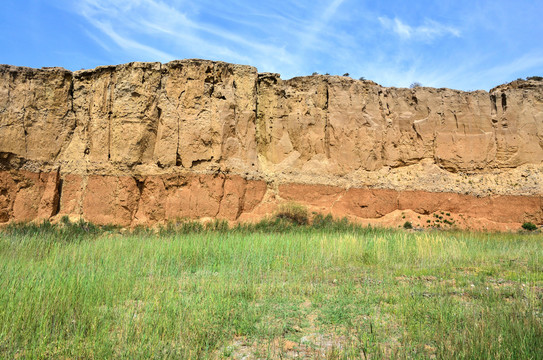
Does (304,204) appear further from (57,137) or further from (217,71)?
(57,137)

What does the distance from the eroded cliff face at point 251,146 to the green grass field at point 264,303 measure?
7177mm

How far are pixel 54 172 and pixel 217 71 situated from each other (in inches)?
335

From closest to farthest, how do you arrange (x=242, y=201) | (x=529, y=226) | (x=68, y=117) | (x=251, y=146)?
(x=242, y=201) < (x=529, y=226) < (x=68, y=117) < (x=251, y=146)

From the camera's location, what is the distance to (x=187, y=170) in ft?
57.7

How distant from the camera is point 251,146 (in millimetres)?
19234

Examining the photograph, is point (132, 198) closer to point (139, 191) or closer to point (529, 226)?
point (139, 191)

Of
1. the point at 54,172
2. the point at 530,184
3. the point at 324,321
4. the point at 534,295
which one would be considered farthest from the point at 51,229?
the point at 530,184

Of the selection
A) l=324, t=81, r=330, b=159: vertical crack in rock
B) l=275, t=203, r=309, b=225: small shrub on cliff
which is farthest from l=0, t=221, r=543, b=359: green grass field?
l=324, t=81, r=330, b=159: vertical crack in rock

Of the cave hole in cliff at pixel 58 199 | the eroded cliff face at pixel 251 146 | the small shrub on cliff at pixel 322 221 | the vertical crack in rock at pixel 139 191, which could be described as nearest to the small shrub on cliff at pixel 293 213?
the small shrub on cliff at pixel 322 221

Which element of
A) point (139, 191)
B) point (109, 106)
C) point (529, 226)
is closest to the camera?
point (139, 191)

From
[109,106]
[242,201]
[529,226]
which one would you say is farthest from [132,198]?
[529,226]

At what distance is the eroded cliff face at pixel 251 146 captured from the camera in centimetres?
1736

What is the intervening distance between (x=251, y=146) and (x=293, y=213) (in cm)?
384

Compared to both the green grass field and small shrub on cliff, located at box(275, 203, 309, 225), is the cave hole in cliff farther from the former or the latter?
small shrub on cliff, located at box(275, 203, 309, 225)
